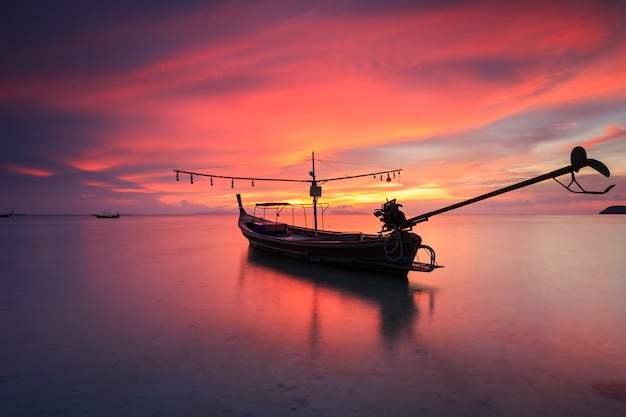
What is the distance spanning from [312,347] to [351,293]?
21.4ft

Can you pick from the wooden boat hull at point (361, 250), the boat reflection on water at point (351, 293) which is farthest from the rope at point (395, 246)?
the boat reflection on water at point (351, 293)

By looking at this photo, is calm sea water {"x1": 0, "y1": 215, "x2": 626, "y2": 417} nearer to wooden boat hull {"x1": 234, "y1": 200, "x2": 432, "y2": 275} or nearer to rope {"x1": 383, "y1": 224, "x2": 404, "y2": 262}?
wooden boat hull {"x1": 234, "y1": 200, "x2": 432, "y2": 275}

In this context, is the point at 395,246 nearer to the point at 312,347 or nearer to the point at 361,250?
the point at 361,250

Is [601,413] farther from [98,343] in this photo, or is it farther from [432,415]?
[98,343]

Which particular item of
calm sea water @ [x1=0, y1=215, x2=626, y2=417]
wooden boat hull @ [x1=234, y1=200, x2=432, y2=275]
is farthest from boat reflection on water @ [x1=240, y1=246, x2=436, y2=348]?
wooden boat hull @ [x1=234, y1=200, x2=432, y2=275]

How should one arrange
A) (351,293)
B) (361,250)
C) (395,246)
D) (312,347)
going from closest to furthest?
(312,347)
(351,293)
(395,246)
(361,250)

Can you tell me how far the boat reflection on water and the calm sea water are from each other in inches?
4.3

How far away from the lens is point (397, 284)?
673 inches

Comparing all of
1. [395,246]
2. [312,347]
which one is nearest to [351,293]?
[395,246]

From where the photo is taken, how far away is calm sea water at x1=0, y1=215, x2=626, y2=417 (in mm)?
6340

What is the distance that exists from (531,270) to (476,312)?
45.0ft

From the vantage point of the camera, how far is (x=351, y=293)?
15.4 metres

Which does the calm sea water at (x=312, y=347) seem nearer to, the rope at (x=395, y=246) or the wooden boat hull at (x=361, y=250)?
the wooden boat hull at (x=361, y=250)

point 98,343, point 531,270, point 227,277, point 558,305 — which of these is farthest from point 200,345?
point 531,270
